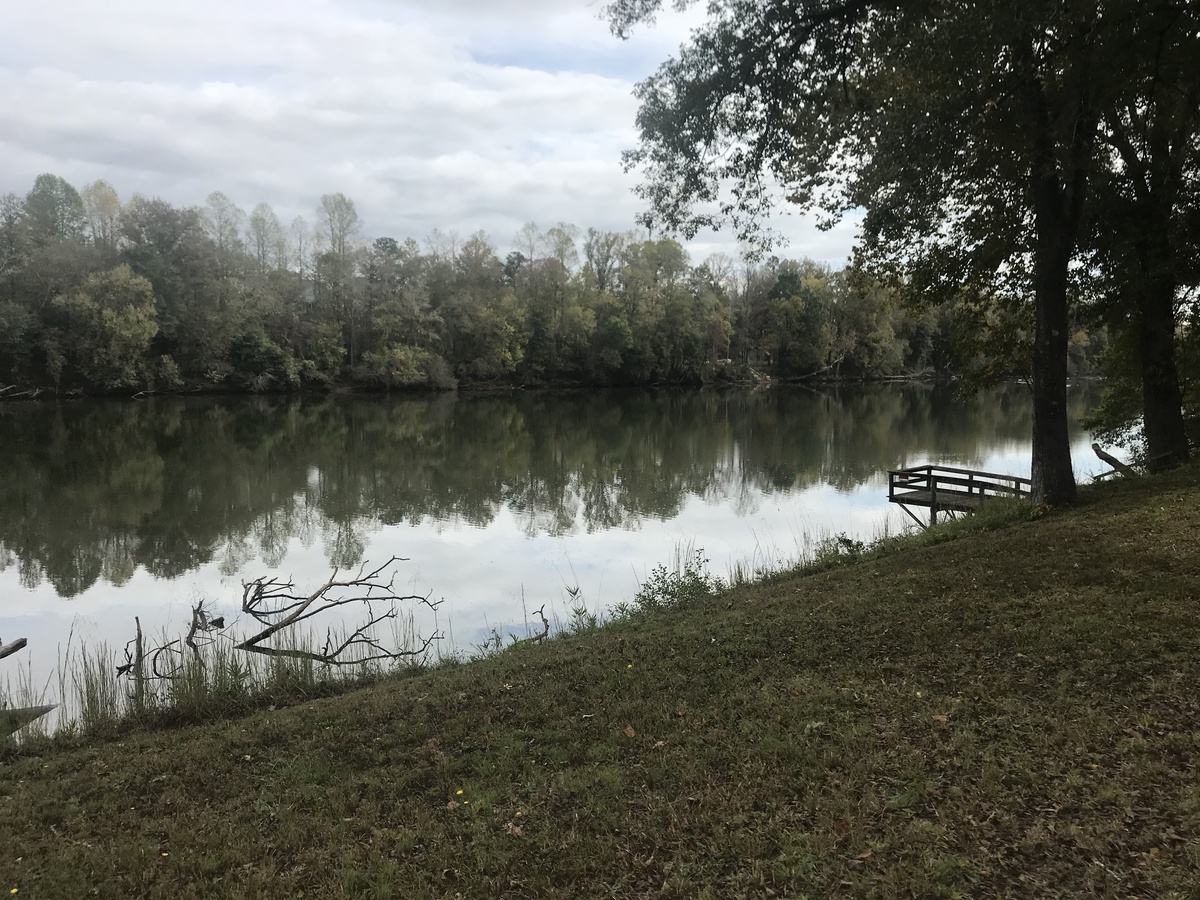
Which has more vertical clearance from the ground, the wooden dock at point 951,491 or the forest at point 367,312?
the forest at point 367,312

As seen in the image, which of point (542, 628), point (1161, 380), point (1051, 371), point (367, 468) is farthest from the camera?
point (367, 468)

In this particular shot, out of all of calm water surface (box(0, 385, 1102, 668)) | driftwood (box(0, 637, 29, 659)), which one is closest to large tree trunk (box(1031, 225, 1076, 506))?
calm water surface (box(0, 385, 1102, 668))

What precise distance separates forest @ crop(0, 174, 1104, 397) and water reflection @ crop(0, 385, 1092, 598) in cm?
652

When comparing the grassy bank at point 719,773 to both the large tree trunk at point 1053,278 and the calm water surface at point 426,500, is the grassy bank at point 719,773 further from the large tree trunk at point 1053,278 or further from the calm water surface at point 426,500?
the calm water surface at point 426,500

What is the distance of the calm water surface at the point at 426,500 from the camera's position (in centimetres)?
1374

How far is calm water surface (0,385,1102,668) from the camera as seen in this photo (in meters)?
13.7

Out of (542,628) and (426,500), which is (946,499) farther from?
(426,500)

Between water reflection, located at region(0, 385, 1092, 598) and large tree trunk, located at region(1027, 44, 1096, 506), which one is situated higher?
large tree trunk, located at region(1027, 44, 1096, 506)

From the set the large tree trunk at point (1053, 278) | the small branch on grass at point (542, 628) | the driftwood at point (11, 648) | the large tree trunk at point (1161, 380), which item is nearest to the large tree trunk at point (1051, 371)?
the large tree trunk at point (1053, 278)

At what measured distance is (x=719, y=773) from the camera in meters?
5.03

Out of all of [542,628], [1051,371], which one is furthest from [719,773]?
[1051,371]

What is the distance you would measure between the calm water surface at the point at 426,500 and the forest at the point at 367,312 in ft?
31.0

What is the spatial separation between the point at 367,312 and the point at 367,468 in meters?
43.7

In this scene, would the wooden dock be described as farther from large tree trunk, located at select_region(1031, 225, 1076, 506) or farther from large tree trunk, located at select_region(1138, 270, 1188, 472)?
large tree trunk, located at select_region(1031, 225, 1076, 506)
